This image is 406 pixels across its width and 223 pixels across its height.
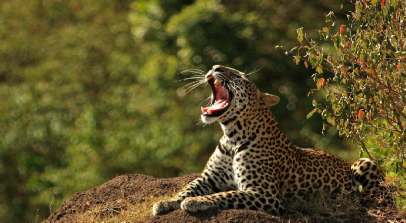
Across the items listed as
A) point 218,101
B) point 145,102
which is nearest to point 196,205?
point 218,101

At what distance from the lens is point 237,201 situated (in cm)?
938

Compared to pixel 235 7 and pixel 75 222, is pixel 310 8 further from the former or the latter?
pixel 75 222

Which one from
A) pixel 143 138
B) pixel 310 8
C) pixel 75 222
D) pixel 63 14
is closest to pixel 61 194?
pixel 143 138

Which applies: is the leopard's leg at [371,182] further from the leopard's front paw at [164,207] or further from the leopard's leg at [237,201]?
the leopard's front paw at [164,207]

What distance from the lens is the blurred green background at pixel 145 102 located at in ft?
65.5

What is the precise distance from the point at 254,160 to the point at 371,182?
4.25ft

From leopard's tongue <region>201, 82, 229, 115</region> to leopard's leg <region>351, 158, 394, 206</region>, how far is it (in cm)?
153

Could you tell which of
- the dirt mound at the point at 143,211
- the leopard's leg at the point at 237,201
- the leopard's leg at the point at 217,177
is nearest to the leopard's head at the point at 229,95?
the leopard's leg at the point at 217,177

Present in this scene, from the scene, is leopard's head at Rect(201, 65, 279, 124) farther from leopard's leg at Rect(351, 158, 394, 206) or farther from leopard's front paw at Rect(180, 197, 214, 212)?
leopard's leg at Rect(351, 158, 394, 206)

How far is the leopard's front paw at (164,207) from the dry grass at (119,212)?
0.20m

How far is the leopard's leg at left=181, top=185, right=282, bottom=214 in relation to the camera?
30.2 feet

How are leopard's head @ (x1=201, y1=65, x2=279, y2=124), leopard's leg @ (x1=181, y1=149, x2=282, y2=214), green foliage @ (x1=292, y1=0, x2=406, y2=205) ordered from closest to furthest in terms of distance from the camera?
1. green foliage @ (x1=292, y1=0, x2=406, y2=205)
2. leopard's leg @ (x1=181, y1=149, x2=282, y2=214)
3. leopard's head @ (x1=201, y1=65, x2=279, y2=124)

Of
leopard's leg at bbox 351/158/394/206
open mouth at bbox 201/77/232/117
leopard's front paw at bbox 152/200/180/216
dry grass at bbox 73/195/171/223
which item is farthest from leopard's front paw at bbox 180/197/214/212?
leopard's leg at bbox 351/158/394/206

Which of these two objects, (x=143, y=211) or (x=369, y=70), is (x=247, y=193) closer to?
(x=143, y=211)
